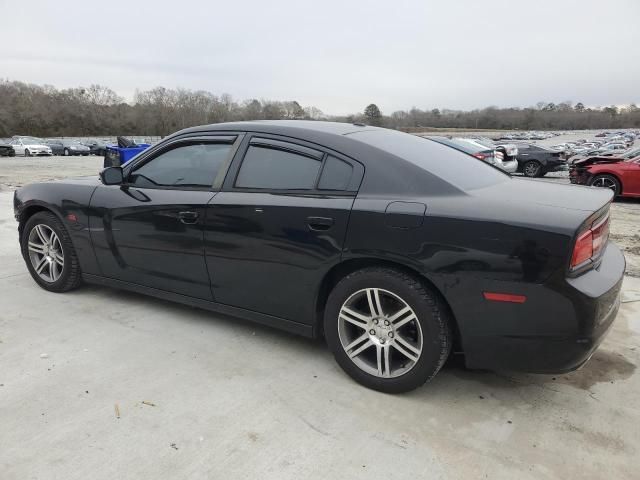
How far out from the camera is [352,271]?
277cm

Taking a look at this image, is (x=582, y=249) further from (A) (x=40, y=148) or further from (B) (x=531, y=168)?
(A) (x=40, y=148)

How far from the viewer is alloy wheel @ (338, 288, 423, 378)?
259 cm

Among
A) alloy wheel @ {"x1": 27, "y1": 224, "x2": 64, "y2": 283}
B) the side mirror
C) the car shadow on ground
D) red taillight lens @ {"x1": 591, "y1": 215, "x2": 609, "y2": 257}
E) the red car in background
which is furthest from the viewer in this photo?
the red car in background

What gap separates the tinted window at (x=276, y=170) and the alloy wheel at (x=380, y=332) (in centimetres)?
77

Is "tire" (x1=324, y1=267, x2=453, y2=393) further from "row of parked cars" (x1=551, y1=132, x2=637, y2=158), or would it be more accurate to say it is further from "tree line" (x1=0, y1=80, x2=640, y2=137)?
"tree line" (x1=0, y1=80, x2=640, y2=137)

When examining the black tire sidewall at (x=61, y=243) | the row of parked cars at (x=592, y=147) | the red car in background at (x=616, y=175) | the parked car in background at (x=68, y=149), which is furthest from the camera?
the parked car in background at (x=68, y=149)

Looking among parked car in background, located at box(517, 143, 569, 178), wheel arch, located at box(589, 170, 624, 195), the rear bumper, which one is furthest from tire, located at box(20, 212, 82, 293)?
parked car in background, located at box(517, 143, 569, 178)

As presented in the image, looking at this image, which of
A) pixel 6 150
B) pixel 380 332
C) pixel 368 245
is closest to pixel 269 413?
pixel 380 332

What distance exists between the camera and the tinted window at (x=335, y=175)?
278 centimetres

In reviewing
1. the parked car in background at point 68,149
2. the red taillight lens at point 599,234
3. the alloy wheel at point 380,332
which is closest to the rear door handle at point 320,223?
the alloy wheel at point 380,332

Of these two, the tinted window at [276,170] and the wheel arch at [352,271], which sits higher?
the tinted window at [276,170]

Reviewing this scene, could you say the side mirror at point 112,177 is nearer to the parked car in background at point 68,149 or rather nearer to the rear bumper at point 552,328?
the rear bumper at point 552,328

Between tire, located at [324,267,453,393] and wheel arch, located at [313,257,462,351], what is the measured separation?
3cm

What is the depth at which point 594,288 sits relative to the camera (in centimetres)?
229
